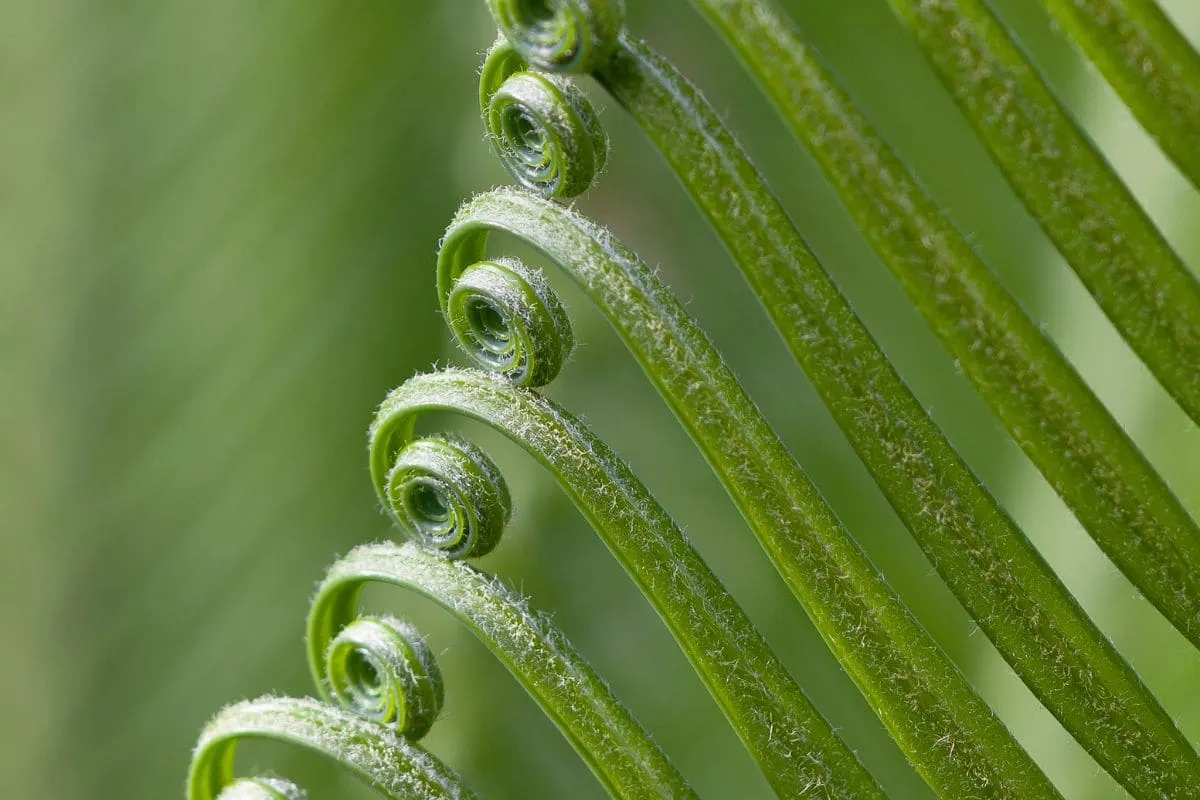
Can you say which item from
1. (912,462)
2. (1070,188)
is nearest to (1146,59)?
(1070,188)

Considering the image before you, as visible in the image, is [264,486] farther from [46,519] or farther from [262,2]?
[262,2]

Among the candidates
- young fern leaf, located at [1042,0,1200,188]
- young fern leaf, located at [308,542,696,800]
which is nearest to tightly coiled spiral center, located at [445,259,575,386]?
young fern leaf, located at [308,542,696,800]

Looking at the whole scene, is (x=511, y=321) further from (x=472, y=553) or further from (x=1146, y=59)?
(x=1146, y=59)

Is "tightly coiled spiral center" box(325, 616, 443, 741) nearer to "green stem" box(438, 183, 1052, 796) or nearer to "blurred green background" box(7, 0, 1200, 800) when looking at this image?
"green stem" box(438, 183, 1052, 796)

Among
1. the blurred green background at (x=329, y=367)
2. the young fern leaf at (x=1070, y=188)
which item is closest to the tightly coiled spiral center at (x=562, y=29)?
the young fern leaf at (x=1070, y=188)

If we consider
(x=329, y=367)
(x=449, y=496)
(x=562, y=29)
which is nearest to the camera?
(x=562, y=29)

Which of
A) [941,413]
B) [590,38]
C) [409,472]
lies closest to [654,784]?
[409,472]

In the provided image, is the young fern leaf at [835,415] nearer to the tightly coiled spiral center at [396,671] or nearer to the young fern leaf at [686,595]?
the young fern leaf at [686,595]
